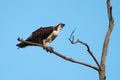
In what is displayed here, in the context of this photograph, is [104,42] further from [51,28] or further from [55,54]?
[51,28]

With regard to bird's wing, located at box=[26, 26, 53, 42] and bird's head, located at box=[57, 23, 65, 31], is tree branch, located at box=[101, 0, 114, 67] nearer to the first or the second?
bird's head, located at box=[57, 23, 65, 31]

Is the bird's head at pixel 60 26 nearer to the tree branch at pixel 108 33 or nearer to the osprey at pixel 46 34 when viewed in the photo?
the osprey at pixel 46 34

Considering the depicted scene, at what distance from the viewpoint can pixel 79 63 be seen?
25.5 feet

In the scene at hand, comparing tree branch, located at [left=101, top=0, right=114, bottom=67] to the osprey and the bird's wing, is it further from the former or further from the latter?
the bird's wing

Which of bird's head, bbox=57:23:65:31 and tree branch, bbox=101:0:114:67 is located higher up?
bird's head, bbox=57:23:65:31

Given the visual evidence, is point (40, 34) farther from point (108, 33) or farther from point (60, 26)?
point (108, 33)

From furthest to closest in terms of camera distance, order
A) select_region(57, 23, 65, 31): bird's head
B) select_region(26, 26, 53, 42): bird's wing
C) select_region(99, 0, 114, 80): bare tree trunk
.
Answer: select_region(57, 23, 65, 31): bird's head < select_region(26, 26, 53, 42): bird's wing < select_region(99, 0, 114, 80): bare tree trunk

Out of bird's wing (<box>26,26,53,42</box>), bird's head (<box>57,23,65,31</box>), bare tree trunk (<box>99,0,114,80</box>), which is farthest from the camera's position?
bird's head (<box>57,23,65,31</box>)

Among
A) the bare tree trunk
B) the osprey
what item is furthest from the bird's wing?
the bare tree trunk

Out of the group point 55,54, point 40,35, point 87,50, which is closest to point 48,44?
point 40,35

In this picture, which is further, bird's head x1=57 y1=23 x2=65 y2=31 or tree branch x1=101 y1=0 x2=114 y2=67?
bird's head x1=57 y1=23 x2=65 y2=31

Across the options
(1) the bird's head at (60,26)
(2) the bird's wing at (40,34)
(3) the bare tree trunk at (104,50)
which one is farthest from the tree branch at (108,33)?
(2) the bird's wing at (40,34)

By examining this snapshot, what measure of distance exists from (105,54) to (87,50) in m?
0.45

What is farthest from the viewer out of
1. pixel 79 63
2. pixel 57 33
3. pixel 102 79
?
pixel 57 33
